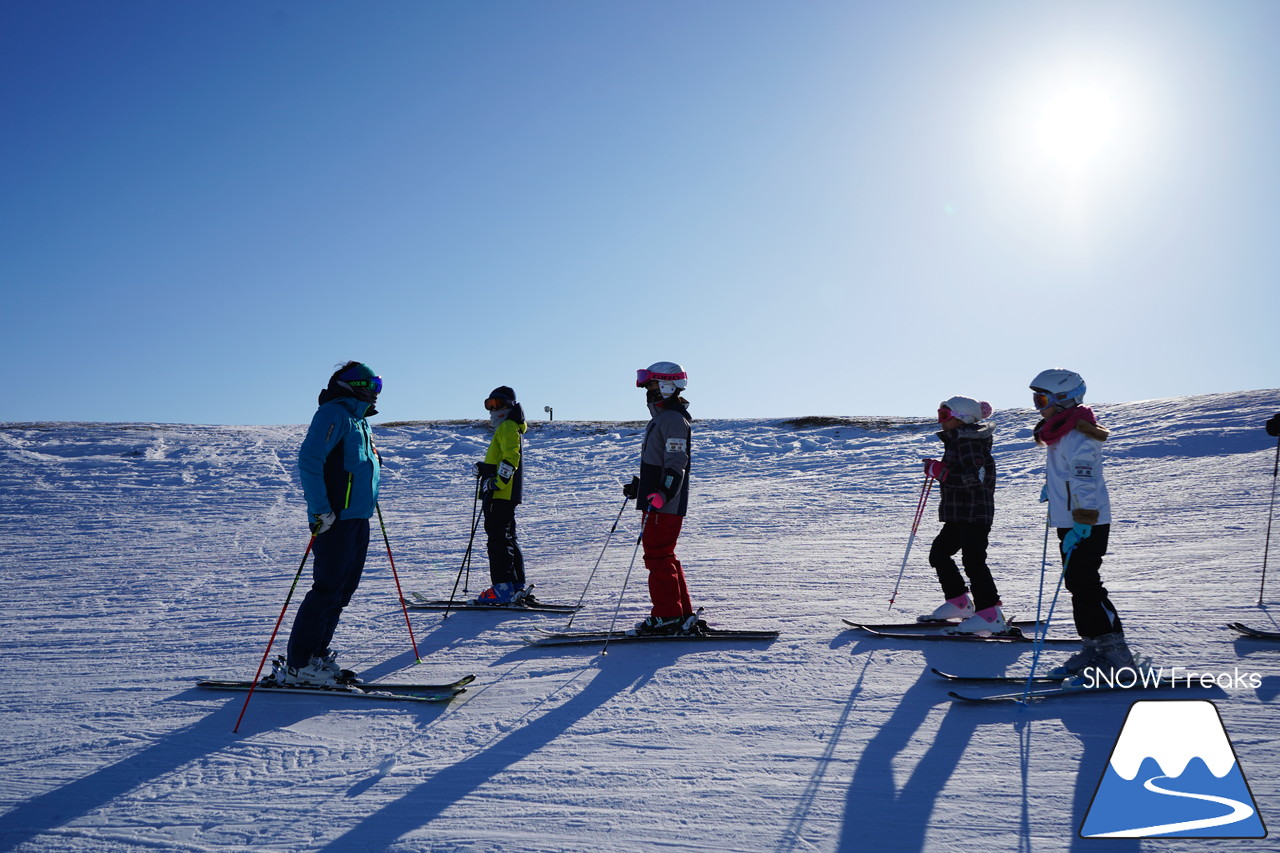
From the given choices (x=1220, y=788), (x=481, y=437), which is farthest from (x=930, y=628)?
(x=481, y=437)

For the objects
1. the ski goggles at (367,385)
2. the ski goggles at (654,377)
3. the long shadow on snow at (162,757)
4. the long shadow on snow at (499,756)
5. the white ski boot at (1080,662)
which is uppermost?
the ski goggles at (654,377)

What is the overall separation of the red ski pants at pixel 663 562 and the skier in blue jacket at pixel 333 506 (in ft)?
6.92

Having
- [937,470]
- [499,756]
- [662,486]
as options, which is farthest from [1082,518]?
[499,756]

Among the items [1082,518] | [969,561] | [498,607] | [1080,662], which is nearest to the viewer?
[1082,518]

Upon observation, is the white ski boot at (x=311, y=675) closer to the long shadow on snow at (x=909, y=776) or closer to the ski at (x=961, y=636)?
the long shadow on snow at (x=909, y=776)

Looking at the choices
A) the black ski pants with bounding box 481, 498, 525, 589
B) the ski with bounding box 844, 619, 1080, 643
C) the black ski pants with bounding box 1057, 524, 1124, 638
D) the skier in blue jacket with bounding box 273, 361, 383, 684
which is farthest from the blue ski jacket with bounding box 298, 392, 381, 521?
the black ski pants with bounding box 1057, 524, 1124, 638

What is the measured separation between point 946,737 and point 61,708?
5.13m

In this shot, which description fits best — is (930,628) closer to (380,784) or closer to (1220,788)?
(1220,788)

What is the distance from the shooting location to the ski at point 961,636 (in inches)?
227

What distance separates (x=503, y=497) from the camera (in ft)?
24.6

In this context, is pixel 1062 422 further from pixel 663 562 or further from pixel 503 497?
pixel 503 497

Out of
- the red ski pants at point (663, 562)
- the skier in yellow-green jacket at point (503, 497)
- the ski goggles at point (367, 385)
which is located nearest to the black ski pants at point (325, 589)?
the ski goggles at point (367, 385)

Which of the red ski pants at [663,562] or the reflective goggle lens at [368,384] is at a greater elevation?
the reflective goggle lens at [368,384]

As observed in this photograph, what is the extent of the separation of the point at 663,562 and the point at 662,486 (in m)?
0.63
